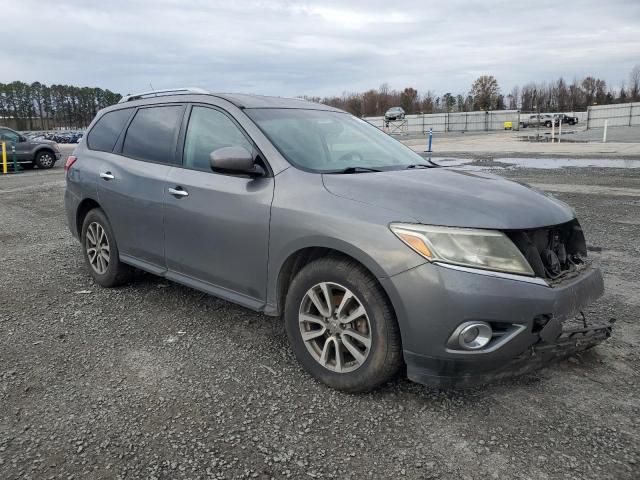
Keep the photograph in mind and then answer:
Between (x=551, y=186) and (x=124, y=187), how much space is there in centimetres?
969

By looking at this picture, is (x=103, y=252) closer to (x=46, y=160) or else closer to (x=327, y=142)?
(x=327, y=142)

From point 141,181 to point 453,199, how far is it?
8.61 ft

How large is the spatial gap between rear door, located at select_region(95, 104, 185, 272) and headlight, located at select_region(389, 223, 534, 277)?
225 centimetres

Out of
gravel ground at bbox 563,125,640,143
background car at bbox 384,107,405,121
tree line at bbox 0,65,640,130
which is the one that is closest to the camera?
gravel ground at bbox 563,125,640,143

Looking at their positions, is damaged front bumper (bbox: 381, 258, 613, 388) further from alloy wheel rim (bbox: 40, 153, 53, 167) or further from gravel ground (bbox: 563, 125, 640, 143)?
gravel ground (bbox: 563, 125, 640, 143)

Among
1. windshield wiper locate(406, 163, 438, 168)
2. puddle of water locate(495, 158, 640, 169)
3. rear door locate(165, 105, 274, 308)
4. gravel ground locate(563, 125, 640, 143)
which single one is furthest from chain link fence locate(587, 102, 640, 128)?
rear door locate(165, 105, 274, 308)

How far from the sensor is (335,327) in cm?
293

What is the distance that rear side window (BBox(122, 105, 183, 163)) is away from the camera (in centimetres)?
410

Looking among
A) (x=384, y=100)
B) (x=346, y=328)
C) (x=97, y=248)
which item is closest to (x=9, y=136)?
(x=97, y=248)

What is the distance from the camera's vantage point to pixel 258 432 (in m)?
2.63

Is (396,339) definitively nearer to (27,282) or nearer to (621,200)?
(27,282)

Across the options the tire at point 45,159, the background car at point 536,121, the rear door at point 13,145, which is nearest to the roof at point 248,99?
the rear door at point 13,145

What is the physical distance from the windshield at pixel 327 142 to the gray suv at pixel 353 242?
0.05 feet

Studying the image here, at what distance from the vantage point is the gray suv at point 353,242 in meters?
2.54
